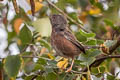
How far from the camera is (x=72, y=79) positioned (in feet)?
7.20

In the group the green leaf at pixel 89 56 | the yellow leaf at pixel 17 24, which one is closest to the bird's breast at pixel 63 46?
the green leaf at pixel 89 56

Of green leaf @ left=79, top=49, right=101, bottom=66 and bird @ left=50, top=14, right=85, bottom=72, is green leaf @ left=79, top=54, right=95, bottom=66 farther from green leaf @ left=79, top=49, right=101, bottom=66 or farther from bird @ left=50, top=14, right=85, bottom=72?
bird @ left=50, top=14, right=85, bottom=72

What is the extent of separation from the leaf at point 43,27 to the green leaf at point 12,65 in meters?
0.31

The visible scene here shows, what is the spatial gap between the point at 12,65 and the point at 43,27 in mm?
435

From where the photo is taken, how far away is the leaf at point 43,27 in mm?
2517

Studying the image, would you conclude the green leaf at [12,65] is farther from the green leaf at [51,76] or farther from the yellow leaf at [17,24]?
the yellow leaf at [17,24]

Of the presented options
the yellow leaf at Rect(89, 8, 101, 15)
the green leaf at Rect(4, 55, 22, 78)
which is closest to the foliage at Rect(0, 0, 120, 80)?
the green leaf at Rect(4, 55, 22, 78)

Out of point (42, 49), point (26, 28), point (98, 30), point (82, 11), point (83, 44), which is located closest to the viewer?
point (83, 44)

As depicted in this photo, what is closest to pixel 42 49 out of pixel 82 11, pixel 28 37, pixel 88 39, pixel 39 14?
pixel 28 37

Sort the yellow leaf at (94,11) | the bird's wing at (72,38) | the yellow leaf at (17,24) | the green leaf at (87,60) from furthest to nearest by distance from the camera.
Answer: the yellow leaf at (94,11)
the yellow leaf at (17,24)
the bird's wing at (72,38)
the green leaf at (87,60)

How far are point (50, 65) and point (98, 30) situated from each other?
1595 mm

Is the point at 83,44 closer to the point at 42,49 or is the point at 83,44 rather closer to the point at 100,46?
the point at 100,46

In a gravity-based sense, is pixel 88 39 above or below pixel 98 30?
above

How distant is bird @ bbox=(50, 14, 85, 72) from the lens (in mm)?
2400
